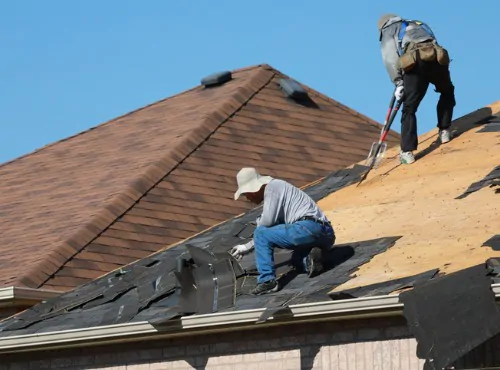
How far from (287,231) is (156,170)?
20.6 ft

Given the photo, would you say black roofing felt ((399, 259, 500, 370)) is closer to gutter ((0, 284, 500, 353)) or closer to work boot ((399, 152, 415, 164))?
gutter ((0, 284, 500, 353))

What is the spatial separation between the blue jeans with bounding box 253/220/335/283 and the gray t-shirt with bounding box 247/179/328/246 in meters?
0.08

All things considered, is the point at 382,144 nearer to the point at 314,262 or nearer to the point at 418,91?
the point at 418,91

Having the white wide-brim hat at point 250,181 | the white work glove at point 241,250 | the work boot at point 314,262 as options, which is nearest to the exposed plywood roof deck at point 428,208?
the work boot at point 314,262

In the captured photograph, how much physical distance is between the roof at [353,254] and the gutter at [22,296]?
25 centimetres

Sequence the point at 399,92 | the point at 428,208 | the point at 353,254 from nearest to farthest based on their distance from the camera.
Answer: the point at 353,254, the point at 428,208, the point at 399,92

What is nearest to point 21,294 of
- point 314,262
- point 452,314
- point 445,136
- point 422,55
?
point 314,262

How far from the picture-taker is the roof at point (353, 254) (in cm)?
1279

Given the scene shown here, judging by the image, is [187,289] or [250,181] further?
[250,181]

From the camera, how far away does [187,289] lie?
13.6 meters

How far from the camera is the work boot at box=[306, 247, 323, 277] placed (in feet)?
43.9

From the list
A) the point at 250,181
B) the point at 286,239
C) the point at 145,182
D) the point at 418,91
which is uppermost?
the point at 418,91

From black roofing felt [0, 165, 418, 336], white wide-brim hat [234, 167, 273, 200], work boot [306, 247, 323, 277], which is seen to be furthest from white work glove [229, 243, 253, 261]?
work boot [306, 247, 323, 277]

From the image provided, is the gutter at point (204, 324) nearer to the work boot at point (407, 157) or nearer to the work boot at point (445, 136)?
the work boot at point (407, 157)
